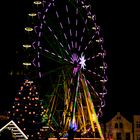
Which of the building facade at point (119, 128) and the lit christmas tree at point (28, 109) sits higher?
the lit christmas tree at point (28, 109)

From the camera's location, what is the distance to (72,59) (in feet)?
87.2

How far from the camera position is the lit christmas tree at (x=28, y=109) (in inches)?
1172

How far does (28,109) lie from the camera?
3072 cm

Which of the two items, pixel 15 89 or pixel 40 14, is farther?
pixel 15 89

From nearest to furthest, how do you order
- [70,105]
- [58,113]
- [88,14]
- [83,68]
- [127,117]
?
[70,105] < [83,68] < [58,113] < [88,14] < [127,117]

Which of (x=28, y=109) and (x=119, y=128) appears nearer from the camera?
(x=28, y=109)

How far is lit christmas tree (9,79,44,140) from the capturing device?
97.7ft

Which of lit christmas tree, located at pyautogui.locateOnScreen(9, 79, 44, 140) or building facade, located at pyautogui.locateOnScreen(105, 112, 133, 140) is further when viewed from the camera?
building facade, located at pyautogui.locateOnScreen(105, 112, 133, 140)

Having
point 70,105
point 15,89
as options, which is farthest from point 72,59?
point 15,89

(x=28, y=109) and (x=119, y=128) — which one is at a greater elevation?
(x=28, y=109)

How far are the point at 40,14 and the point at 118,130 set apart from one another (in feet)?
88.4

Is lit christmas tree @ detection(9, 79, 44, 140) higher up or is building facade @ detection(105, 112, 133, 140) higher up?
lit christmas tree @ detection(9, 79, 44, 140)

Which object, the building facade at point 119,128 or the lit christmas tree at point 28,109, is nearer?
the lit christmas tree at point 28,109

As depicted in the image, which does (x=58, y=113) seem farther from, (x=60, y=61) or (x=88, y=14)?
(x=88, y=14)
